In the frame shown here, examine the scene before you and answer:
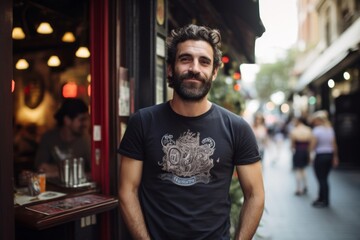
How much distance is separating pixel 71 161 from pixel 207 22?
11.5 feet

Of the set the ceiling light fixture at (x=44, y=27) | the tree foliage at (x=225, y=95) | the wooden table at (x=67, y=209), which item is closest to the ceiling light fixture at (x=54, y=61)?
the ceiling light fixture at (x=44, y=27)

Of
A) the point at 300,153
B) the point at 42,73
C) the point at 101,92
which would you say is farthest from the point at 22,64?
the point at 300,153

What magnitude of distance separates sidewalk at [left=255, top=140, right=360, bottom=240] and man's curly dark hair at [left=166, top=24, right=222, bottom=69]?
12.4 ft

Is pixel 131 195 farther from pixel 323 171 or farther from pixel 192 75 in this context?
pixel 323 171

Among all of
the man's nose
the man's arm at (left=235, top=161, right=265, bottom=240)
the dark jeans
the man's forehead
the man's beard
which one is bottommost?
the dark jeans

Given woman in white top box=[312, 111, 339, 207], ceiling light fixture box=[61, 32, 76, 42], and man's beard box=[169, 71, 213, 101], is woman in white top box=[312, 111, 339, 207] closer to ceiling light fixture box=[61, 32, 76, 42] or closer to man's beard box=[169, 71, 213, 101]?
ceiling light fixture box=[61, 32, 76, 42]

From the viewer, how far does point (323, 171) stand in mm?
8570

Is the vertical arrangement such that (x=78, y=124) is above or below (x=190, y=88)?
below

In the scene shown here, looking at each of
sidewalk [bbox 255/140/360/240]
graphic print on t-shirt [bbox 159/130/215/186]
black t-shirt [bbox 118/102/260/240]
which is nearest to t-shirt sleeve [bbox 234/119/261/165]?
black t-shirt [bbox 118/102/260/240]

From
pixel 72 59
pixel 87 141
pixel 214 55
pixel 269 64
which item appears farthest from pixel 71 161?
pixel 269 64

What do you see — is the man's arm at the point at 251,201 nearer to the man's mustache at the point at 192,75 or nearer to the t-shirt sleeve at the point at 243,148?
the t-shirt sleeve at the point at 243,148

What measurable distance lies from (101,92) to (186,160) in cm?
154

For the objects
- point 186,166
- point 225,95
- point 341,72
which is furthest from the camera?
point 341,72

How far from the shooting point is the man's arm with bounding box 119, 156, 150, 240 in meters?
2.40
